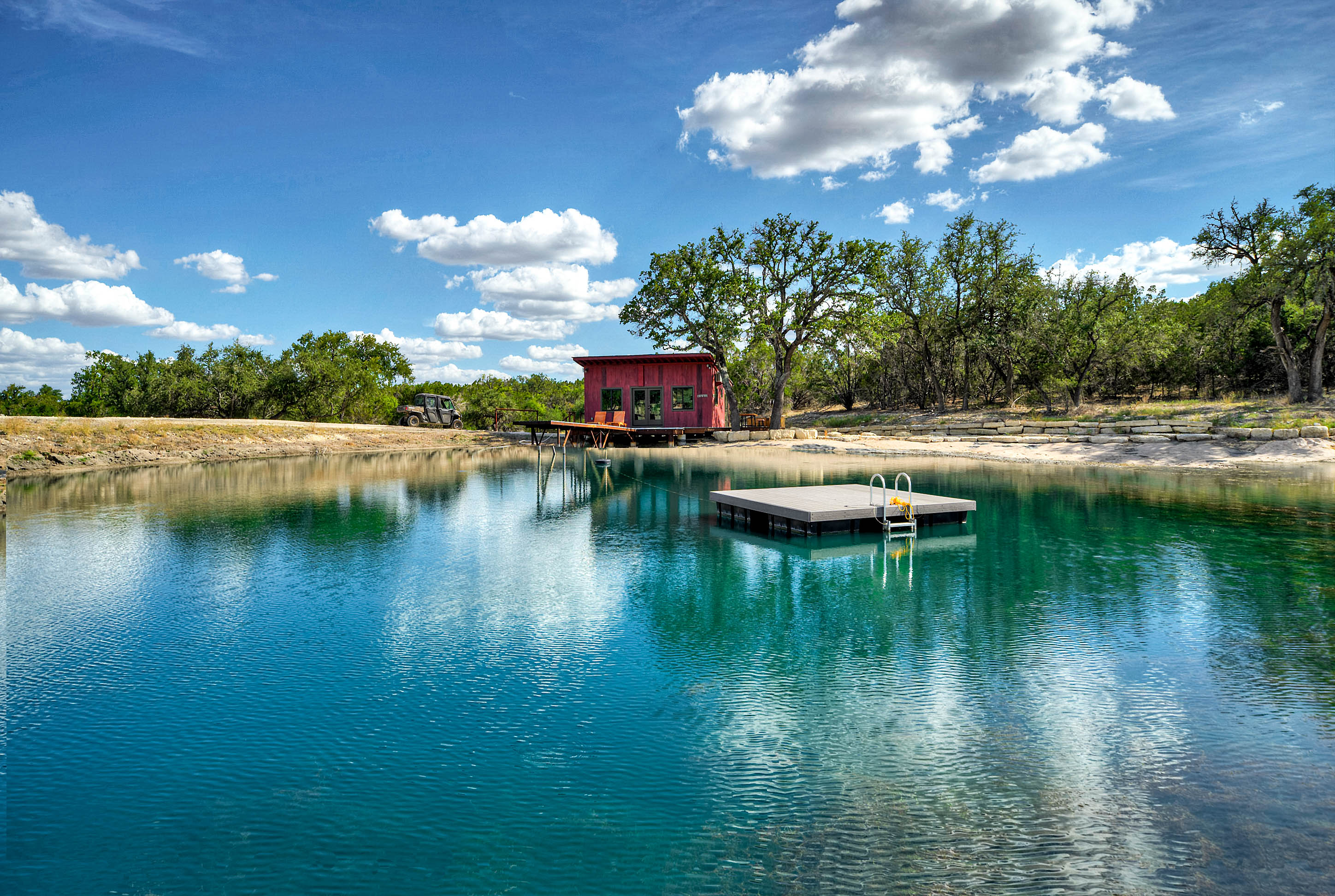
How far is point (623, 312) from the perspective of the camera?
111 ft

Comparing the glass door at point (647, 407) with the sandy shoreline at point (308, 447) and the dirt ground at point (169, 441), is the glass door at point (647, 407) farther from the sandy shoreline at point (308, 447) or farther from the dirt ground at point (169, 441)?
the dirt ground at point (169, 441)

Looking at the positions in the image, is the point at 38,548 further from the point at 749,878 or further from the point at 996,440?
the point at 996,440

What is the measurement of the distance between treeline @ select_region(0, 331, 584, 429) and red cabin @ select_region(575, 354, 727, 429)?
9.25 m

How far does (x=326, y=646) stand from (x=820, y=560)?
653 centimetres

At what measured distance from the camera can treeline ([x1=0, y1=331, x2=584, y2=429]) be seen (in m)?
36.3

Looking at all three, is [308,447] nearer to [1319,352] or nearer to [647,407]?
[647,407]

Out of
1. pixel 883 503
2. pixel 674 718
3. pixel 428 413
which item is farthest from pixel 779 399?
pixel 674 718

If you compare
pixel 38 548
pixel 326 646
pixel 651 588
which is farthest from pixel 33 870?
pixel 38 548

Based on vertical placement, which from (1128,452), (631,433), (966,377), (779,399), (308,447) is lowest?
(1128,452)

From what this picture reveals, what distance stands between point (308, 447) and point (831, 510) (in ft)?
95.0

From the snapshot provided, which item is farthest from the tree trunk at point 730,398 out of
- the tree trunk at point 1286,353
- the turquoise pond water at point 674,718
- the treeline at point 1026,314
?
the turquoise pond water at point 674,718

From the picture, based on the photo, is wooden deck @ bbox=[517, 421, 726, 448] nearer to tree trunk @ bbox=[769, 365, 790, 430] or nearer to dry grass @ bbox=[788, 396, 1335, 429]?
tree trunk @ bbox=[769, 365, 790, 430]

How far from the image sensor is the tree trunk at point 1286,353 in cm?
2700

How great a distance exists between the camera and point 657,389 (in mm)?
36719
